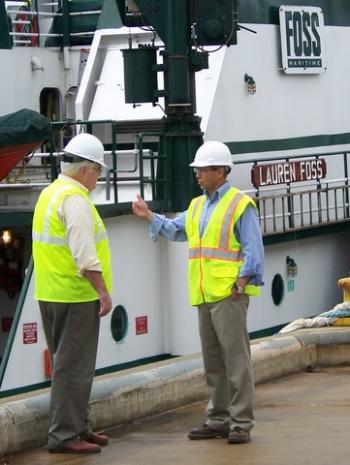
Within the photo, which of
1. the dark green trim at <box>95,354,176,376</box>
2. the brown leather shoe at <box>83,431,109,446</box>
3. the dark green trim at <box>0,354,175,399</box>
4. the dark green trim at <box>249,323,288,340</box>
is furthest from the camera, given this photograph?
the dark green trim at <box>249,323,288,340</box>

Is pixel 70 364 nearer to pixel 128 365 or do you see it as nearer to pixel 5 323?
pixel 128 365

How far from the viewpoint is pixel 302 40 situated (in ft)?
53.7

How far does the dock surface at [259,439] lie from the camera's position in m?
7.79

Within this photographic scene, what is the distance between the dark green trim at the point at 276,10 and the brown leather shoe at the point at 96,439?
311 inches

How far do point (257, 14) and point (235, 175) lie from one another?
204 centimetres

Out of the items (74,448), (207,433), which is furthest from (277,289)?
(74,448)

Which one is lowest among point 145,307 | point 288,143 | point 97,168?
point 145,307

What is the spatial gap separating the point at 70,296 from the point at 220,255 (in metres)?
0.94

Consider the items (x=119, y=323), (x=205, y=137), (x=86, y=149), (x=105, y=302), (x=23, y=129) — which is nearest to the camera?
(x=105, y=302)

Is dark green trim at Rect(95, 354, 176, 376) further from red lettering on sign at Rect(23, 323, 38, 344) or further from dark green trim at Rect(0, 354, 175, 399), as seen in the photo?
red lettering on sign at Rect(23, 323, 38, 344)

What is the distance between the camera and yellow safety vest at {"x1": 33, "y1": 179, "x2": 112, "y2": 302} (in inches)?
313

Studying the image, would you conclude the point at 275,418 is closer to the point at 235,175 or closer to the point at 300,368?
the point at 300,368

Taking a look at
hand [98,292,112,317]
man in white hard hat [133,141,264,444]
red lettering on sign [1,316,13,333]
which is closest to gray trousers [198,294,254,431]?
man in white hard hat [133,141,264,444]

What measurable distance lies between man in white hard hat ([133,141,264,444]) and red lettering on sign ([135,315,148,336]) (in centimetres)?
514
